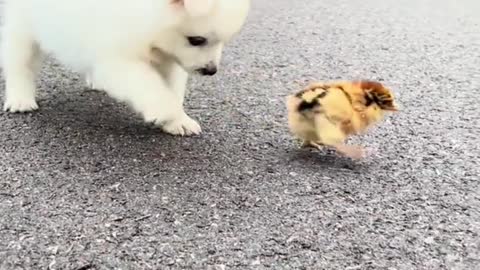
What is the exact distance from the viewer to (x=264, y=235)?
896mm

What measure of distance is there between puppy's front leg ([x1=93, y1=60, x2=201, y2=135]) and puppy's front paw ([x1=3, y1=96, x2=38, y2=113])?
22cm

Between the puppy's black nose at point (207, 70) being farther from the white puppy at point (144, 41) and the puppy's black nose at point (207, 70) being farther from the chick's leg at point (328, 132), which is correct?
the chick's leg at point (328, 132)

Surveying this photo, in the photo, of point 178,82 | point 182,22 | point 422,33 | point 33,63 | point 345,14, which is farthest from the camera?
point 345,14

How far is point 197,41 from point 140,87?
0.40ft

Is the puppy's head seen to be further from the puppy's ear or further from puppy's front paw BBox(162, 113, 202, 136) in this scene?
puppy's front paw BBox(162, 113, 202, 136)

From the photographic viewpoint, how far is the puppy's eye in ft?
3.84

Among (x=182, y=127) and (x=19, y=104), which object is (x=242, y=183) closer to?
(x=182, y=127)

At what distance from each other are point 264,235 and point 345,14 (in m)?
1.60

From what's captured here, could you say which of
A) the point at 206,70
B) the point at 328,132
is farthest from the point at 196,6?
the point at 328,132

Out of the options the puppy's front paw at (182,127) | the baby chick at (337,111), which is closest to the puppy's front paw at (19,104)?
the puppy's front paw at (182,127)

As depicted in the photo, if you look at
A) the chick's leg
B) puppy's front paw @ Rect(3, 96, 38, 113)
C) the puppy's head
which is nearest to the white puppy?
the puppy's head

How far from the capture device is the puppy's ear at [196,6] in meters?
1.09

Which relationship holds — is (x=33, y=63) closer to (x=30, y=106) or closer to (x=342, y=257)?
(x=30, y=106)

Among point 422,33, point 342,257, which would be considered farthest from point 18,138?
point 422,33
